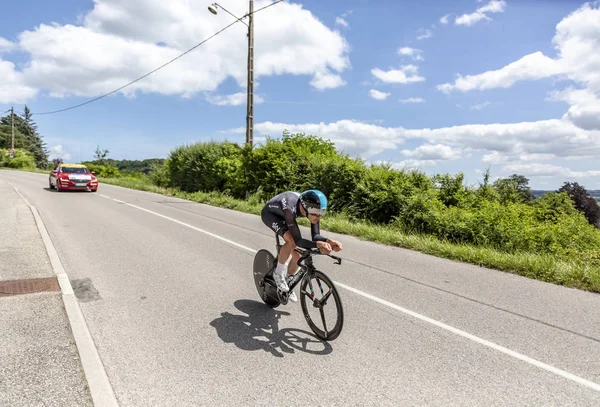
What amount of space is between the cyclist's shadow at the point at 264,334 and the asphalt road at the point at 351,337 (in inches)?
0.8

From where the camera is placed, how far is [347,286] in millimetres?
5953

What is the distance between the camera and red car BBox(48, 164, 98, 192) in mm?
22188

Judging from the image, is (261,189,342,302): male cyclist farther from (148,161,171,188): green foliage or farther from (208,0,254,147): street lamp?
(148,161,171,188): green foliage

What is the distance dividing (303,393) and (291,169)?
14707 millimetres

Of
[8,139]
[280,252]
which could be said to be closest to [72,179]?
[280,252]

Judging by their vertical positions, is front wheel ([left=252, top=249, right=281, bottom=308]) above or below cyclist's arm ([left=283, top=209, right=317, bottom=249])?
below

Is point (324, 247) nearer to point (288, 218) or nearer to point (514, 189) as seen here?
point (288, 218)

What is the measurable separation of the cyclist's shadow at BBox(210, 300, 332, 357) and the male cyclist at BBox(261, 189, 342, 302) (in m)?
0.42

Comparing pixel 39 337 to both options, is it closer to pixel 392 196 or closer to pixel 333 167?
pixel 392 196

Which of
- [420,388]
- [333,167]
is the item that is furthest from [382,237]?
[420,388]

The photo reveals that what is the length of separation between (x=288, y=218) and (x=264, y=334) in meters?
1.27

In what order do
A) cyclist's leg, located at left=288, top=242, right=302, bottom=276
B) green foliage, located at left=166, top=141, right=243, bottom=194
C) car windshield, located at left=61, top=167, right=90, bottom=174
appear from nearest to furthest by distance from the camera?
cyclist's leg, located at left=288, top=242, right=302, bottom=276, green foliage, located at left=166, top=141, right=243, bottom=194, car windshield, located at left=61, top=167, right=90, bottom=174

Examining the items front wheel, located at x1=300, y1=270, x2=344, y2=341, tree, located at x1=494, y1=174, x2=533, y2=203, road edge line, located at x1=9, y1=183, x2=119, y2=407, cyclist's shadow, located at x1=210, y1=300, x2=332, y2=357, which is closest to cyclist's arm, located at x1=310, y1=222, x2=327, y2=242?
front wheel, located at x1=300, y1=270, x2=344, y2=341

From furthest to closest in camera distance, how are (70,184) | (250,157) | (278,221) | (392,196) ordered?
(70,184), (250,157), (392,196), (278,221)
